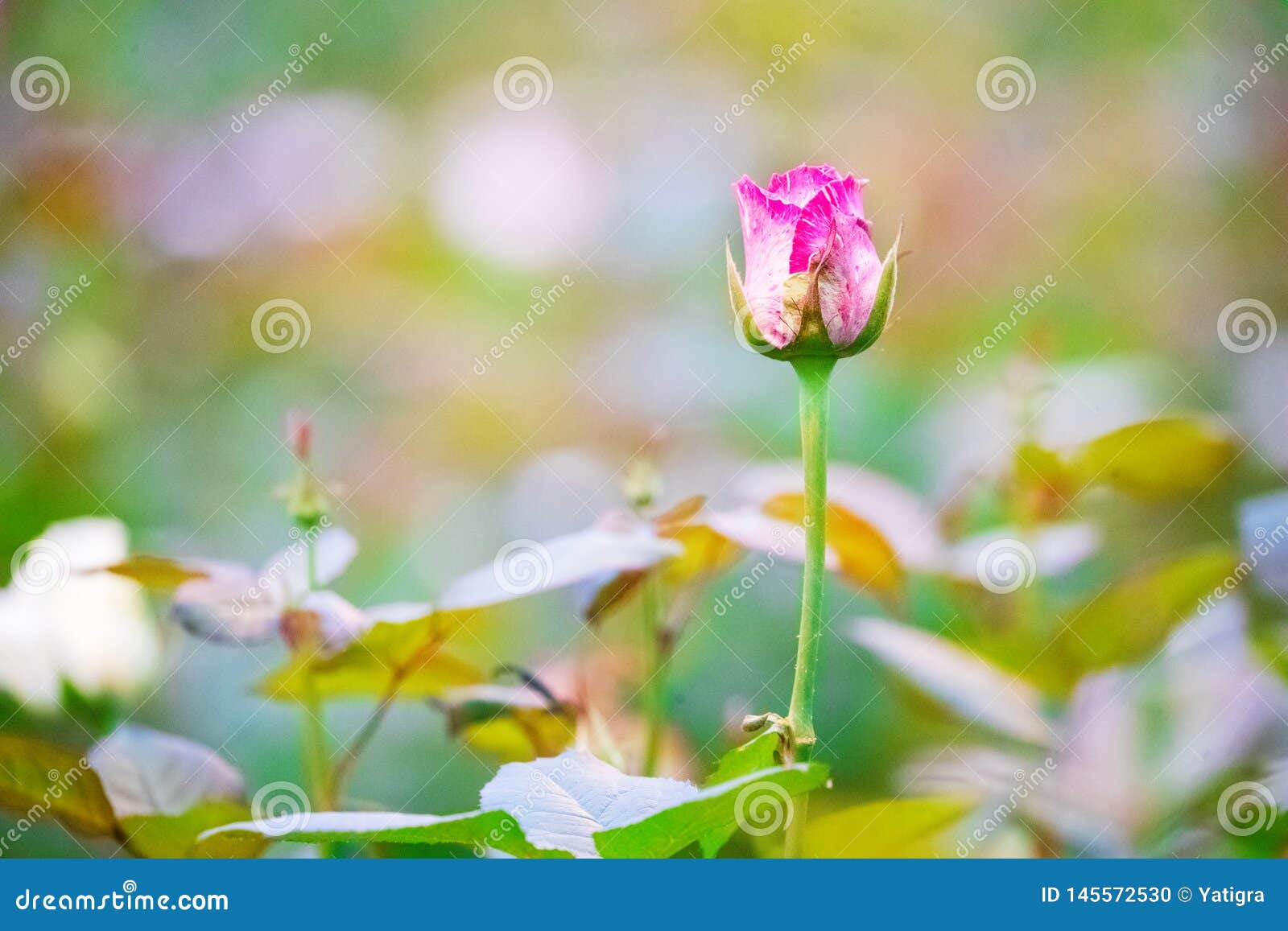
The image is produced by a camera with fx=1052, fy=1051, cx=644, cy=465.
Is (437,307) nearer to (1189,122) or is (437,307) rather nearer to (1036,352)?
(1036,352)

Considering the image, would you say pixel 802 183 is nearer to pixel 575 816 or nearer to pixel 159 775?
pixel 575 816

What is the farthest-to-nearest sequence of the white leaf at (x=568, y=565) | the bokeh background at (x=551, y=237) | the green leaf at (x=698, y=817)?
the bokeh background at (x=551, y=237), the white leaf at (x=568, y=565), the green leaf at (x=698, y=817)

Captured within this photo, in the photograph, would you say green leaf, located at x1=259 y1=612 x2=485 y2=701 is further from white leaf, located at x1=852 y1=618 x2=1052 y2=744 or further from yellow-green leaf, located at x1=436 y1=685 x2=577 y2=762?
white leaf, located at x1=852 y1=618 x2=1052 y2=744

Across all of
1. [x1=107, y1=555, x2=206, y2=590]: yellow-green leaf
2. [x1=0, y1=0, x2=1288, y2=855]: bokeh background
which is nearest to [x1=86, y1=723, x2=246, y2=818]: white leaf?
[x1=107, y1=555, x2=206, y2=590]: yellow-green leaf

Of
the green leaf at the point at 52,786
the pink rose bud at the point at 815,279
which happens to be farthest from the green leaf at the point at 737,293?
the green leaf at the point at 52,786

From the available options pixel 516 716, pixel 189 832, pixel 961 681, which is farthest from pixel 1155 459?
pixel 189 832

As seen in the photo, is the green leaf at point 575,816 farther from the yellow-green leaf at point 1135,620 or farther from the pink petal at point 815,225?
the yellow-green leaf at point 1135,620
